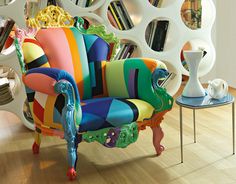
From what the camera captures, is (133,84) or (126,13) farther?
(126,13)

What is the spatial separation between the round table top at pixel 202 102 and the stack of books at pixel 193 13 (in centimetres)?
162

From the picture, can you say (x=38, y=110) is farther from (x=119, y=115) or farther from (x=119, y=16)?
(x=119, y=16)

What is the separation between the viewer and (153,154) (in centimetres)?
239

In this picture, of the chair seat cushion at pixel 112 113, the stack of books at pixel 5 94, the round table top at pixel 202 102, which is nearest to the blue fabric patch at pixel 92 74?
the chair seat cushion at pixel 112 113

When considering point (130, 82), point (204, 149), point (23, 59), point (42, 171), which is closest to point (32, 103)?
point (23, 59)

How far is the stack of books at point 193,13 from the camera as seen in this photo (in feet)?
11.9

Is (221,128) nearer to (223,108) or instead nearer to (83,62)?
(223,108)

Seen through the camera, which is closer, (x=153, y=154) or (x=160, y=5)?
(x=153, y=154)

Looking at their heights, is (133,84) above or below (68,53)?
below

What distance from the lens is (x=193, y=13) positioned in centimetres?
367

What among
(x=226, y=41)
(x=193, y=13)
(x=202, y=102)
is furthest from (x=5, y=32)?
(x=226, y=41)

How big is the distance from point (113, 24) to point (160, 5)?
540 mm

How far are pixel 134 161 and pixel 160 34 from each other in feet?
5.27

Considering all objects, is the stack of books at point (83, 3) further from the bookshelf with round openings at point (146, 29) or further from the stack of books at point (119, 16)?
the stack of books at point (119, 16)
